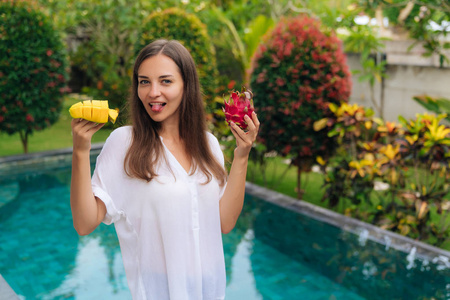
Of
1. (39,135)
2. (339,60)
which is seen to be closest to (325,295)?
(339,60)

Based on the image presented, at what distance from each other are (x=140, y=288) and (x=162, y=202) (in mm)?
352

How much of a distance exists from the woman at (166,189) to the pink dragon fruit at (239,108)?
0.10 feet

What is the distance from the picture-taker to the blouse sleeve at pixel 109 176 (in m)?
1.68

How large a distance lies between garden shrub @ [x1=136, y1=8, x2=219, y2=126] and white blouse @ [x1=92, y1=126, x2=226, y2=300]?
5.30 m

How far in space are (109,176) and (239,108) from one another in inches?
21.6

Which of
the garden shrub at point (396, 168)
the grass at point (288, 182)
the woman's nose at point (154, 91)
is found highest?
the woman's nose at point (154, 91)

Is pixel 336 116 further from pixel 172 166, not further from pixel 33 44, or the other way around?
pixel 33 44

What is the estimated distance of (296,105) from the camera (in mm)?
5219

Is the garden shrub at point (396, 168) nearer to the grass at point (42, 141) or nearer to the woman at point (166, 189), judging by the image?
the woman at point (166, 189)

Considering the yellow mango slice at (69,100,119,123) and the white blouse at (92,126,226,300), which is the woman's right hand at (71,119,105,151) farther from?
the white blouse at (92,126,226,300)

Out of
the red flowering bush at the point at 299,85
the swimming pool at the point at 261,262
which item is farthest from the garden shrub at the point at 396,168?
the swimming pool at the point at 261,262

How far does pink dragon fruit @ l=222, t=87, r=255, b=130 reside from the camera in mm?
1765

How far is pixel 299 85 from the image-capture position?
17.3ft

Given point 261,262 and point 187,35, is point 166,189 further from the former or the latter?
point 187,35
